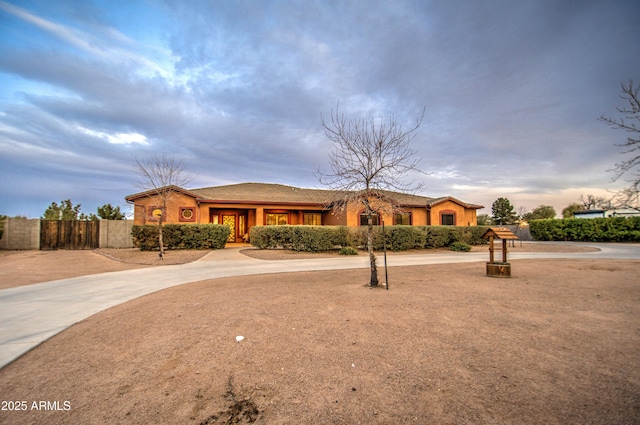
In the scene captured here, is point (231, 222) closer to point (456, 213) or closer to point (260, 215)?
point (260, 215)

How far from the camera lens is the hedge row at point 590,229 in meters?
25.0

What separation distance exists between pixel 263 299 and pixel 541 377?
4.85 meters

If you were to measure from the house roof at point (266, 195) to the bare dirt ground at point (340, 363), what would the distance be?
14934mm

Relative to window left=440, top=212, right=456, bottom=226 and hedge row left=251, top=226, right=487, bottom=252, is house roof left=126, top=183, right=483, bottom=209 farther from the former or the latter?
hedge row left=251, top=226, right=487, bottom=252

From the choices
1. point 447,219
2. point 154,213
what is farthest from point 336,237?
point 447,219

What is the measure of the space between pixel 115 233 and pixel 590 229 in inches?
1575

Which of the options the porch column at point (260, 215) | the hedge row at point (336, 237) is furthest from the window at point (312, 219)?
the hedge row at point (336, 237)

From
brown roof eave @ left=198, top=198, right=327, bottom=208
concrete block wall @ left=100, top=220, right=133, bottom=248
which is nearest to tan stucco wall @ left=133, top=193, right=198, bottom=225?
concrete block wall @ left=100, top=220, right=133, bottom=248

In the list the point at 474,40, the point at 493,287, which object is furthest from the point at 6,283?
the point at 474,40

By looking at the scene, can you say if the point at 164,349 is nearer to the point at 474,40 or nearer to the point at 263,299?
the point at 263,299

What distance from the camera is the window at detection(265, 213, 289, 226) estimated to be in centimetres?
2409

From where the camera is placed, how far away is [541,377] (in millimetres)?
3154

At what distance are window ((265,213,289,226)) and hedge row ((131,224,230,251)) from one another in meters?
5.92

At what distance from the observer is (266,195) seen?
2461 centimetres
